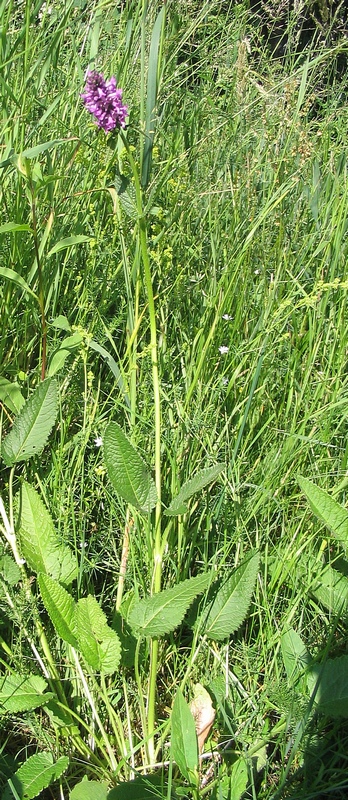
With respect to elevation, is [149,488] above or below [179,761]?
above

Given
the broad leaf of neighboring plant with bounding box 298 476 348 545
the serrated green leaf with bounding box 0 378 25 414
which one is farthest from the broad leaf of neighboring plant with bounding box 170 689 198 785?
the serrated green leaf with bounding box 0 378 25 414

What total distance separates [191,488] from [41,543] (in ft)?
1.00

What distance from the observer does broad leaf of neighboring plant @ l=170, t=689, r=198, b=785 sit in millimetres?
1053

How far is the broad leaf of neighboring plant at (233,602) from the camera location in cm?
126

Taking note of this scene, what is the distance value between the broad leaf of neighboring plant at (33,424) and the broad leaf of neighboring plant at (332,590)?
584 millimetres

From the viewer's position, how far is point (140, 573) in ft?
4.26

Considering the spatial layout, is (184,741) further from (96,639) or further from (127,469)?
(127,469)

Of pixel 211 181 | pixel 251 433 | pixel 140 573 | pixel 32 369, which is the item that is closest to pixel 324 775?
pixel 140 573

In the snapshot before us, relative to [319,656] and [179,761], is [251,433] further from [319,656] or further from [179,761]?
[179,761]

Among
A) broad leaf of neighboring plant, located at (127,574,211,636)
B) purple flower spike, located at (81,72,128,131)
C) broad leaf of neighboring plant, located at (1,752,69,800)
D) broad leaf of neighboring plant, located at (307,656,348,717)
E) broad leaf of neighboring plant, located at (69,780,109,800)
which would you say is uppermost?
purple flower spike, located at (81,72,128,131)

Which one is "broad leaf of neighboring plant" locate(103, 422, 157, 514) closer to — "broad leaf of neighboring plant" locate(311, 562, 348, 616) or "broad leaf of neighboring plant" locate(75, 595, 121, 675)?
"broad leaf of neighboring plant" locate(75, 595, 121, 675)

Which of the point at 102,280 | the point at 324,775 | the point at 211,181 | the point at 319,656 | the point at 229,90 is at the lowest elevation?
the point at 324,775

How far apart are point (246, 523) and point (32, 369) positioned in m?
0.64

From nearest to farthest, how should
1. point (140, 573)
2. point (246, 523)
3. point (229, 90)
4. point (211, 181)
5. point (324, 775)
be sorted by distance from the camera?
1. point (324, 775)
2. point (140, 573)
3. point (246, 523)
4. point (211, 181)
5. point (229, 90)
